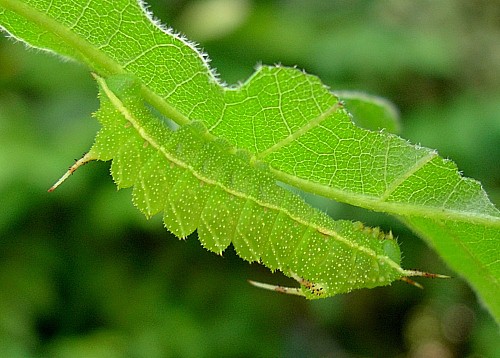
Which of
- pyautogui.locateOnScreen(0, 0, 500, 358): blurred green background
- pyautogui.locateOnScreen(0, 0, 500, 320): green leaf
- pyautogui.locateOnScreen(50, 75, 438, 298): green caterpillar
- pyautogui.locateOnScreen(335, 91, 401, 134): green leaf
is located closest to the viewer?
pyautogui.locateOnScreen(0, 0, 500, 320): green leaf

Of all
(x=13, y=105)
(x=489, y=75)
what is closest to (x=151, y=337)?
(x=13, y=105)

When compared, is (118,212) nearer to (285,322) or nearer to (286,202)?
(285,322)

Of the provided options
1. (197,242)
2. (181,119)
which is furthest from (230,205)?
(197,242)

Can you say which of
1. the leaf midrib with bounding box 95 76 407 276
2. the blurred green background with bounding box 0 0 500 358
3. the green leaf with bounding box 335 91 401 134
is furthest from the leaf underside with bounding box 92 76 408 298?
the blurred green background with bounding box 0 0 500 358

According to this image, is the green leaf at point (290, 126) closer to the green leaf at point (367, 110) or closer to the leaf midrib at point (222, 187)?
the leaf midrib at point (222, 187)

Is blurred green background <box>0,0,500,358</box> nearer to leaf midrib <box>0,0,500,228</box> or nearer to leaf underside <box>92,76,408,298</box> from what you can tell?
leaf underside <box>92,76,408,298</box>

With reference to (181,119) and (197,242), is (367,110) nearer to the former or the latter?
(181,119)
